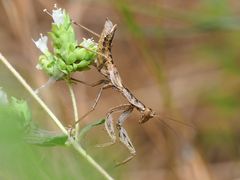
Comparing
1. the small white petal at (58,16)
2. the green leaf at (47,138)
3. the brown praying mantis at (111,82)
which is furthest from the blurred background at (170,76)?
the green leaf at (47,138)

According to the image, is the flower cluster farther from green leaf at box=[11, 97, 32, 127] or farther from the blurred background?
the blurred background

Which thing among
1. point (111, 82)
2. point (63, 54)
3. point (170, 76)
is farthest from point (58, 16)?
point (170, 76)

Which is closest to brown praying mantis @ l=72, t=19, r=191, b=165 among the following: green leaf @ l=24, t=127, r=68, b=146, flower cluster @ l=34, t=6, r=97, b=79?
flower cluster @ l=34, t=6, r=97, b=79

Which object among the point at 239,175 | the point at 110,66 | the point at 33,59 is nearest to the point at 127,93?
the point at 110,66

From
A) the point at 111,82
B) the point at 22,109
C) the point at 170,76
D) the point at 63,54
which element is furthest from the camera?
the point at 170,76

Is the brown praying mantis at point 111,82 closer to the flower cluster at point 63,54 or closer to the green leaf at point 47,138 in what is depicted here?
the flower cluster at point 63,54

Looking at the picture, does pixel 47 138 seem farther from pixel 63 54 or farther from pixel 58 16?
pixel 58 16
